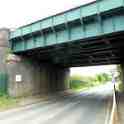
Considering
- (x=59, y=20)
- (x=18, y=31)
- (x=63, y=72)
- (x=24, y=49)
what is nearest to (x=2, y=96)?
(x=24, y=49)

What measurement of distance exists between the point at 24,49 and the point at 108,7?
12430mm

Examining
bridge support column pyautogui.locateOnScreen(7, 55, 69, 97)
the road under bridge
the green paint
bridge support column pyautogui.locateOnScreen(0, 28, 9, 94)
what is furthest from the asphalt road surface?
bridge support column pyautogui.locateOnScreen(0, 28, 9, 94)

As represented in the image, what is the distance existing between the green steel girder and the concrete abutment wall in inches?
76.1

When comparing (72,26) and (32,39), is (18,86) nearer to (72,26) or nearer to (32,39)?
(32,39)

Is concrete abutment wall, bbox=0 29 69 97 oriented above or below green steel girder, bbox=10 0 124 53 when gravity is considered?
below

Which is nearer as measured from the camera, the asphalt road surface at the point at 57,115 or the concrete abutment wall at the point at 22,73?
the asphalt road surface at the point at 57,115

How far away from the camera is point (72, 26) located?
71.0 ft

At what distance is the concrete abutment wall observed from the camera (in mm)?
27656

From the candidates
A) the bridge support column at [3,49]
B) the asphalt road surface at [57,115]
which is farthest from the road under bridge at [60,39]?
the asphalt road surface at [57,115]

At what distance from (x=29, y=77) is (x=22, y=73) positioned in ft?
5.32

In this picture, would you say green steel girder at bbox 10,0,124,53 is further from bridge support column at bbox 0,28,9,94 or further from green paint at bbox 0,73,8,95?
green paint at bbox 0,73,8,95

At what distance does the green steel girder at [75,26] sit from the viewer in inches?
720

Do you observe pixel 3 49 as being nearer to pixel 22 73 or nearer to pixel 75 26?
pixel 22 73

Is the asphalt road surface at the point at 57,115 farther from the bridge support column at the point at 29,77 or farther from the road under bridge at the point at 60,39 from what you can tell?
the bridge support column at the point at 29,77
